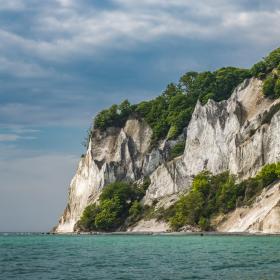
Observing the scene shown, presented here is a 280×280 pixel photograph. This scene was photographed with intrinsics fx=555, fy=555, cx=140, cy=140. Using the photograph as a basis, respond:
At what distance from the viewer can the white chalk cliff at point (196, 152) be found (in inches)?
3789

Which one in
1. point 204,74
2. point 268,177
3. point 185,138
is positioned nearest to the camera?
point 268,177

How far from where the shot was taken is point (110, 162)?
13225cm

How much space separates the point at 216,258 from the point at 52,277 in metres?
13.9

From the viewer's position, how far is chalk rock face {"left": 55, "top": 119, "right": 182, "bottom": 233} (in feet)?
431

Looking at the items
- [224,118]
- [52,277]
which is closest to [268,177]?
[224,118]

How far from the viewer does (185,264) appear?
119 ft

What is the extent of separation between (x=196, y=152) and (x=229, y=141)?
33.5 ft

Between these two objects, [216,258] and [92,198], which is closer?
[216,258]

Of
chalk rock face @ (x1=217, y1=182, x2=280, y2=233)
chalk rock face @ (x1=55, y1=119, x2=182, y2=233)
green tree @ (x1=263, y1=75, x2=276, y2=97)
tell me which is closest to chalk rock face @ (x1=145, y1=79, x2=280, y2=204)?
green tree @ (x1=263, y1=75, x2=276, y2=97)

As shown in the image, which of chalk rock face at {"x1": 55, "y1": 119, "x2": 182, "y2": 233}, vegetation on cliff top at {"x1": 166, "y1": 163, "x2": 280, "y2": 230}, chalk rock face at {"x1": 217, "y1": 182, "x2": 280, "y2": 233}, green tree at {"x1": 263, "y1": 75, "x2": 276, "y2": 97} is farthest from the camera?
chalk rock face at {"x1": 55, "y1": 119, "x2": 182, "y2": 233}

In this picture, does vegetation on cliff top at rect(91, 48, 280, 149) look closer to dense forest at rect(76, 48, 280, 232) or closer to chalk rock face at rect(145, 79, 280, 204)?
dense forest at rect(76, 48, 280, 232)

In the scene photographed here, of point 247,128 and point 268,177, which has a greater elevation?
point 247,128

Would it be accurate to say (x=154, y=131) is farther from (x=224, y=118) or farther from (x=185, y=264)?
(x=185, y=264)

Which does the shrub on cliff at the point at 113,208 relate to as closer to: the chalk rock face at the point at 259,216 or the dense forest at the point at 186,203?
the dense forest at the point at 186,203
